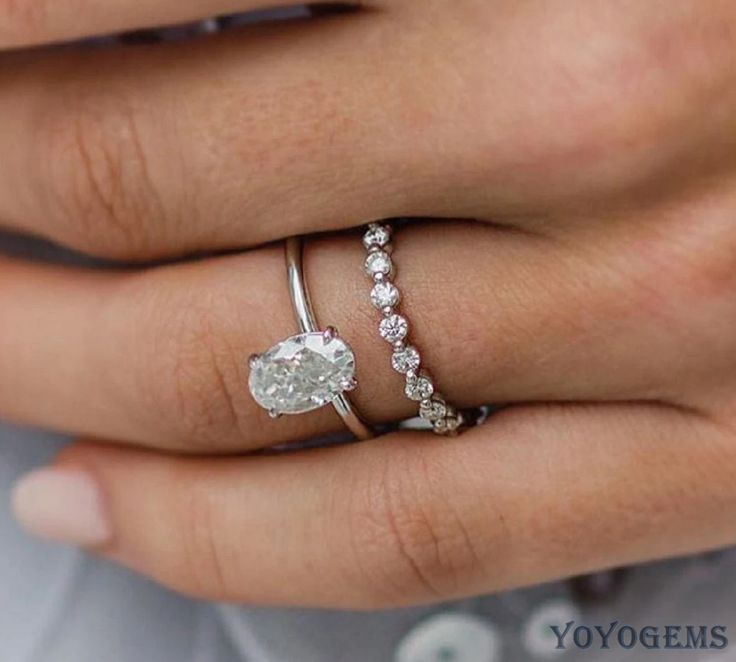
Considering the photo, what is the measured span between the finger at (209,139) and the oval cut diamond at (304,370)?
0.08m

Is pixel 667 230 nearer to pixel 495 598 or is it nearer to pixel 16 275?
pixel 495 598

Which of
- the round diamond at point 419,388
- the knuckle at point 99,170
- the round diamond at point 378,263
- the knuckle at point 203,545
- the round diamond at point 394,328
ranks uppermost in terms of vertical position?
the knuckle at point 99,170

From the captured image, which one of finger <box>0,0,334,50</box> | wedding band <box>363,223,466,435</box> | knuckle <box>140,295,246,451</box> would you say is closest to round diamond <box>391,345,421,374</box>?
wedding band <box>363,223,466,435</box>

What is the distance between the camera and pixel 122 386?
0.74 metres

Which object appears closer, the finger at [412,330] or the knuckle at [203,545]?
the finger at [412,330]

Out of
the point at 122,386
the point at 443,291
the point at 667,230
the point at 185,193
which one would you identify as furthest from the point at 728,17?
the point at 122,386

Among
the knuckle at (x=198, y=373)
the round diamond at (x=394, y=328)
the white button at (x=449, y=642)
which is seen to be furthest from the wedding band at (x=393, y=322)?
the white button at (x=449, y=642)

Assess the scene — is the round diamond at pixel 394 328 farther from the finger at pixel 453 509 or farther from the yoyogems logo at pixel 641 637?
the yoyogems logo at pixel 641 637

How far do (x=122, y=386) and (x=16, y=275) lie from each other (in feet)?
0.46

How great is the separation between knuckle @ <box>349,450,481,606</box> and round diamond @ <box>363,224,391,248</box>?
0.48 ft

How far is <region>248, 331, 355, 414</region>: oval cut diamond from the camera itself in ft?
2.14

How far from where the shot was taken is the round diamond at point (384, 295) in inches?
25.8

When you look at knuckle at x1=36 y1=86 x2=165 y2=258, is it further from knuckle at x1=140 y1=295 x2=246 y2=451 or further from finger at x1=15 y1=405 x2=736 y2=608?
finger at x1=15 y1=405 x2=736 y2=608

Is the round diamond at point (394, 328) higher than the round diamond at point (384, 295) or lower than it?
lower
